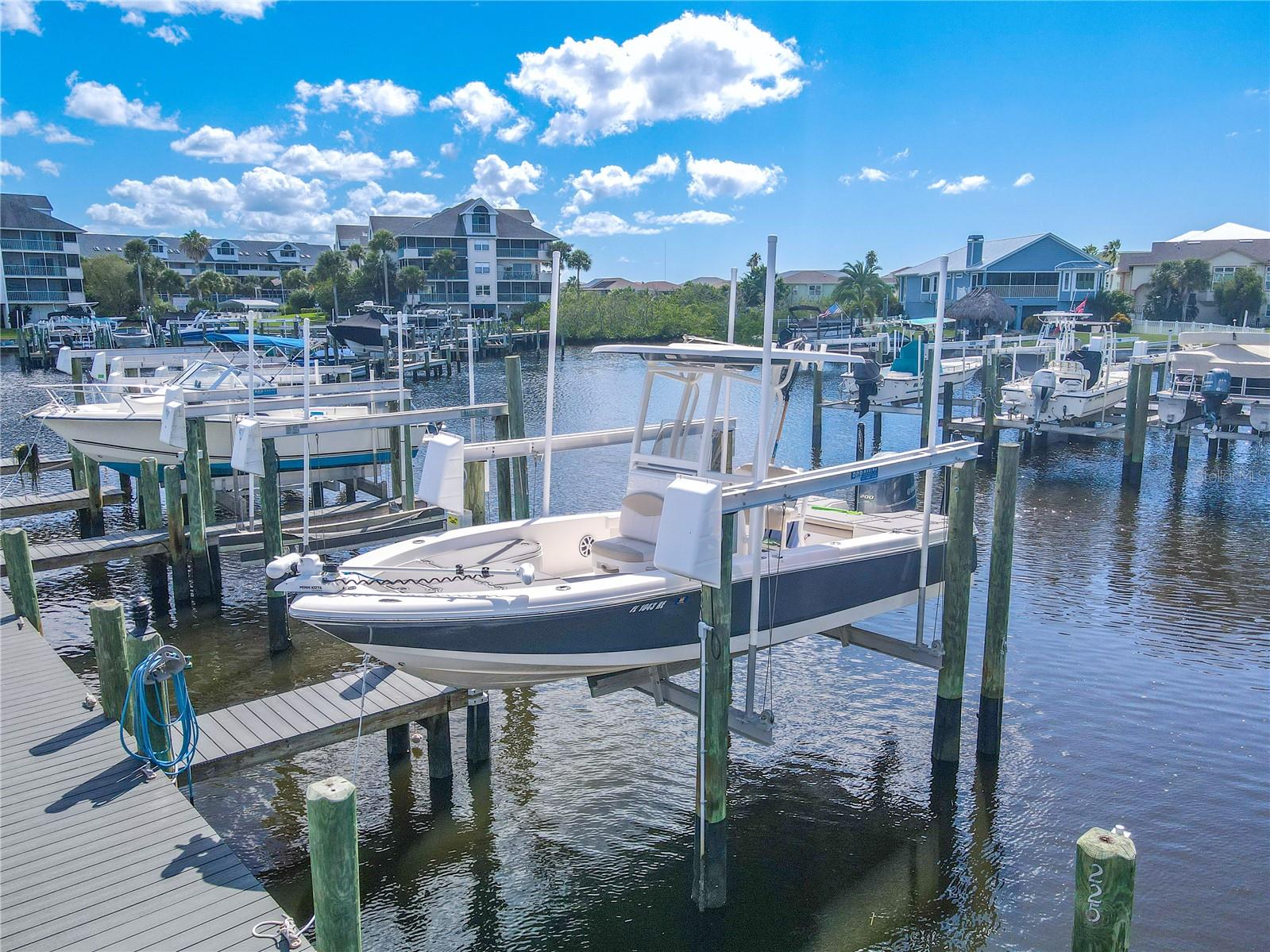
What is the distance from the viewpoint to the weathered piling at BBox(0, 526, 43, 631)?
10328mm

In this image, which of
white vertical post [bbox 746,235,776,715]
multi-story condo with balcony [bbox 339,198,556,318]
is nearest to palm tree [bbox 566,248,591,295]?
multi-story condo with balcony [bbox 339,198,556,318]

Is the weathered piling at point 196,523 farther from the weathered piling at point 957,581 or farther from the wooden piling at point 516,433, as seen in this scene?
the weathered piling at point 957,581

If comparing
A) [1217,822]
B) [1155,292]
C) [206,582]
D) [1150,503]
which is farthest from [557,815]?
[1155,292]

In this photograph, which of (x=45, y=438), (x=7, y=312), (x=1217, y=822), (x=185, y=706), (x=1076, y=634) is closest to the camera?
(x=185, y=706)

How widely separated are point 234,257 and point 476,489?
100312mm

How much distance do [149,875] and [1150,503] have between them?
23.6m

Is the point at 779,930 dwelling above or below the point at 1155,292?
below

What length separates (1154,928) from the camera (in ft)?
26.2

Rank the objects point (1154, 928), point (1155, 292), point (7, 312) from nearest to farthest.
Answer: point (1154, 928) < point (1155, 292) < point (7, 312)

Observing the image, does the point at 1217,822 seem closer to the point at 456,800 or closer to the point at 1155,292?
the point at 456,800

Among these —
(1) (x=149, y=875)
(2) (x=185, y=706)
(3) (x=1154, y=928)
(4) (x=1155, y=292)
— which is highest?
(4) (x=1155, y=292)

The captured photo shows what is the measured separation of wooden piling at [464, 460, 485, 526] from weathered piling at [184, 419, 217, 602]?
4.76 meters

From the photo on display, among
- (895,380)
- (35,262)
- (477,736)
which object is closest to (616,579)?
(477,736)

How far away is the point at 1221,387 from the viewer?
25.7 m
